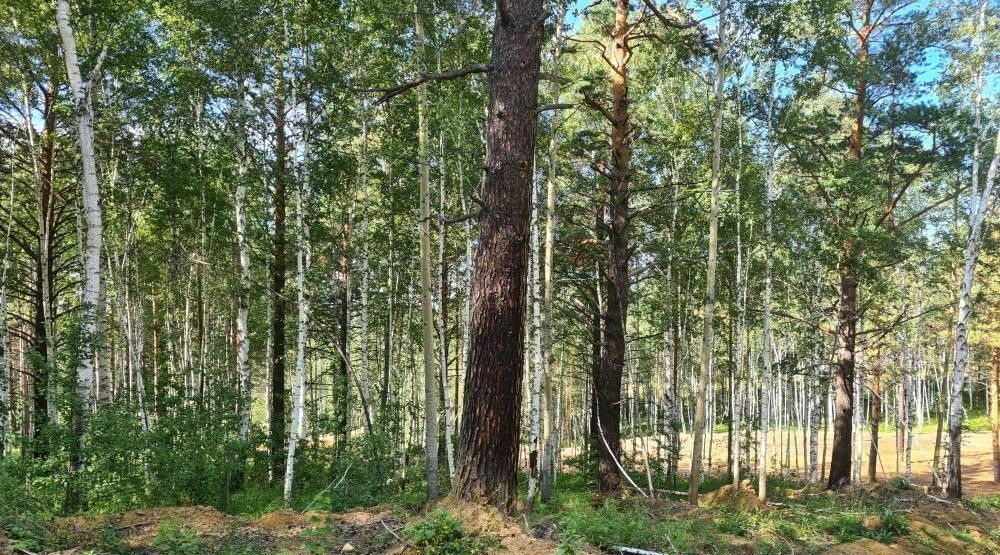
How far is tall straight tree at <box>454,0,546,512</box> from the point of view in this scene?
4156 millimetres

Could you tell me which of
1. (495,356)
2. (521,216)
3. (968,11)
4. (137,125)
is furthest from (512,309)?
(968,11)

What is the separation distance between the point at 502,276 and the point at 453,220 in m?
0.63

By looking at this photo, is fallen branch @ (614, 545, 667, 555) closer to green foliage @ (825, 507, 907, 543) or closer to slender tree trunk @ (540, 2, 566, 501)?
green foliage @ (825, 507, 907, 543)

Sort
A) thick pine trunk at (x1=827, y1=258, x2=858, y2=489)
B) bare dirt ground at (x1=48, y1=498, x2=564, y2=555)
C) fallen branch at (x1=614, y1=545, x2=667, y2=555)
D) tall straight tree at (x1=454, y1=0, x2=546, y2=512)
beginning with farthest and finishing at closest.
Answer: thick pine trunk at (x1=827, y1=258, x2=858, y2=489) → tall straight tree at (x1=454, y1=0, x2=546, y2=512) → fallen branch at (x1=614, y1=545, x2=667, y2=555) → bare dirt ground at (x1=48, y1=498, x2=564, y2=555)

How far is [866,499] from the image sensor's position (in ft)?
32.8

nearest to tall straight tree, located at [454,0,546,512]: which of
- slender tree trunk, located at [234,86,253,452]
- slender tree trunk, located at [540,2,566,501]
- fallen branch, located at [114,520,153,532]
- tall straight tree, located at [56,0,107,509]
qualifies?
fallen branch, located at [114,520,153,532]

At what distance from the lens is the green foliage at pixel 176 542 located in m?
3.67

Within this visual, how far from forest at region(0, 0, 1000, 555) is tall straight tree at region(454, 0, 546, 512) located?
0.02 metres

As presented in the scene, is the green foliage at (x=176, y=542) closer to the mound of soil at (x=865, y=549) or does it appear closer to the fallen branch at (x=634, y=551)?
the fallen branch at (x=634, y=551)

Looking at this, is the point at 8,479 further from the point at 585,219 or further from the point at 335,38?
the point at 585,219

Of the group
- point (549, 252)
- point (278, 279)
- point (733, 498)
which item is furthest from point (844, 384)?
point (278, 279)

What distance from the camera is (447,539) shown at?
357 cm

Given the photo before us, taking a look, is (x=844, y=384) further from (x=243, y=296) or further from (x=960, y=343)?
(x=243, y=296)

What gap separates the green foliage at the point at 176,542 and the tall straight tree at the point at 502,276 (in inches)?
75.9
